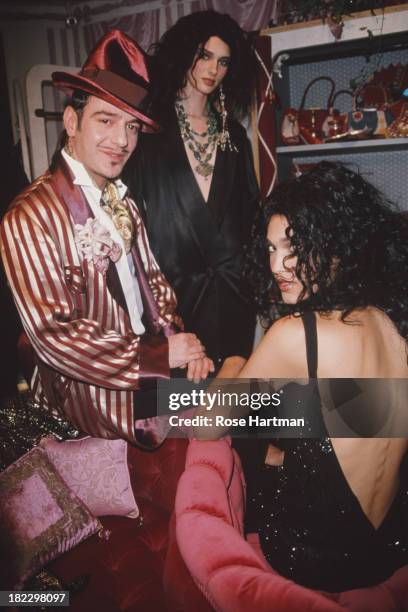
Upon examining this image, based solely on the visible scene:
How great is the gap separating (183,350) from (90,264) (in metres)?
0.32

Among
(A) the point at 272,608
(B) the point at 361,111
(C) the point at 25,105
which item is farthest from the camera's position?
(B) the point at 361,111

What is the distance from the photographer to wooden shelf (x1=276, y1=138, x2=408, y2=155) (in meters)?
1.47

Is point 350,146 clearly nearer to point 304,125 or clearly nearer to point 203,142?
point 304,125

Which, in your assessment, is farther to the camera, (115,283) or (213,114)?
(213,114)

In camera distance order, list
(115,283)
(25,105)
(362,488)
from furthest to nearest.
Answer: (25,105) → (115,283) → (362,488)

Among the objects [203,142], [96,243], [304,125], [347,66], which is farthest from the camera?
[347,66]

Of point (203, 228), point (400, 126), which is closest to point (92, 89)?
point (203, 228)

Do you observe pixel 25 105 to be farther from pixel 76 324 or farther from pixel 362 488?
pixel 362 488

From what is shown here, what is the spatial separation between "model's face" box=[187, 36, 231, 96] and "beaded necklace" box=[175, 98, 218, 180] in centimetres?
6

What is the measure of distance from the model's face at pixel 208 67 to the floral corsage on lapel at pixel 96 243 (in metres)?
0.50

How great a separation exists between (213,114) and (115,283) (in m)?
0.58

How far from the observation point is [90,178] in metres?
1.11

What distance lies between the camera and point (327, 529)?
89 centimetres

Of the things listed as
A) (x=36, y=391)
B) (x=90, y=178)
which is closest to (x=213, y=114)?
(x=90, y=178)
